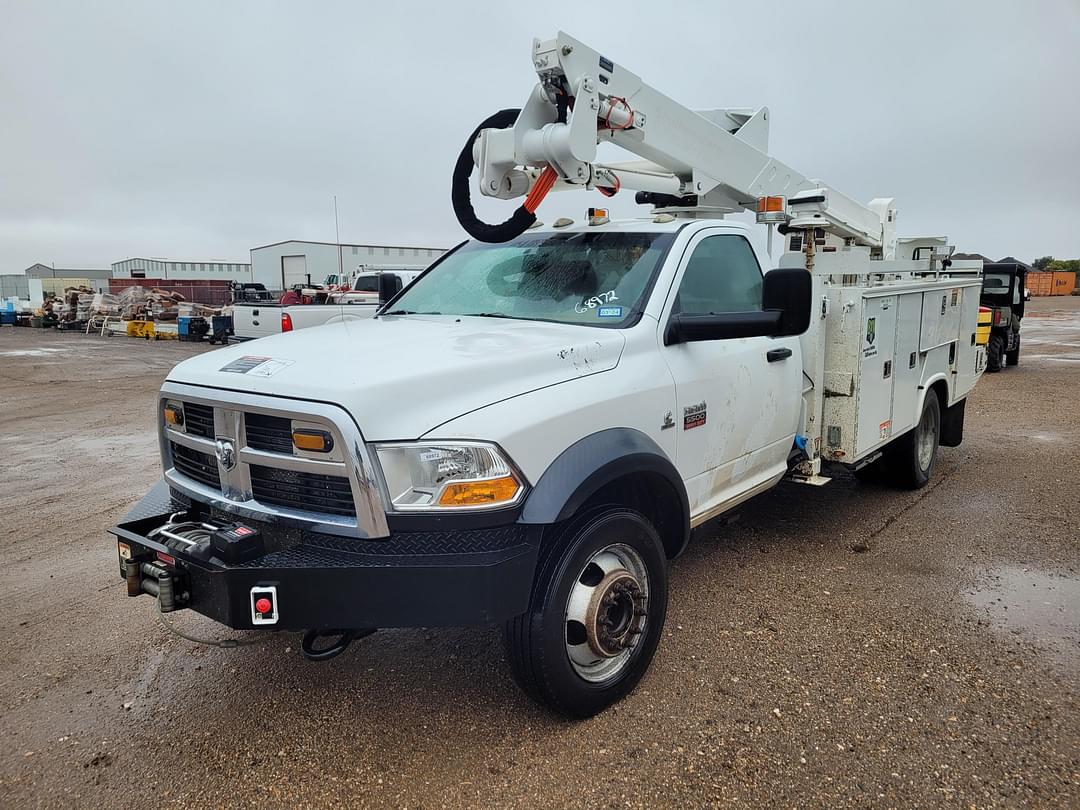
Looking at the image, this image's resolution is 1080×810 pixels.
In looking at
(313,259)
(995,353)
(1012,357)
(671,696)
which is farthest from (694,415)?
(313,259)

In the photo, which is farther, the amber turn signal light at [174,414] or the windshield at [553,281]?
the windshield at [553,281]

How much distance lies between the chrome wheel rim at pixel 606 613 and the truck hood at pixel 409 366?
784mm

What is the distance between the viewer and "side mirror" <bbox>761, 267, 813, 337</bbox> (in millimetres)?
3365

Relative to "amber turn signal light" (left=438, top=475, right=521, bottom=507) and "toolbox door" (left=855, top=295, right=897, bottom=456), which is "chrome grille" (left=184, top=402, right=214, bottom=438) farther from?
"toolbox door" (left=855, top=295, right=897, bottom=456)

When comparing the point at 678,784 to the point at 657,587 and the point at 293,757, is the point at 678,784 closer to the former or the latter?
the point at 657,587

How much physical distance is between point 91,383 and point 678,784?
48.3 feet

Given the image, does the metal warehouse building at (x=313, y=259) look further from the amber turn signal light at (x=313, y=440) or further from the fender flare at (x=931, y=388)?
the amber turn signal light at (x=313, y=440)

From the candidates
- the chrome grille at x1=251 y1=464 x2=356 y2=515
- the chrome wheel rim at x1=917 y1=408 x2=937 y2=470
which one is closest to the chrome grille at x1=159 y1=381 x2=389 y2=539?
the chrome grille at x1=251 y1=464 x2=356 y2=515

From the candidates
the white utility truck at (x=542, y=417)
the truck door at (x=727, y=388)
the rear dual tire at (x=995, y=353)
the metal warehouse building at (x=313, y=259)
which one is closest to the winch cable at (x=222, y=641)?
the white utility truck at (x=542, y=417)

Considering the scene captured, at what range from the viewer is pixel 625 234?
4.02 m

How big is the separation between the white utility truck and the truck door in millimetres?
17

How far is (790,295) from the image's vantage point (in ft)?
11.1

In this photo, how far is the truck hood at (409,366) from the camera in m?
2.60

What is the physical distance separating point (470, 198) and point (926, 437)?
438cm
